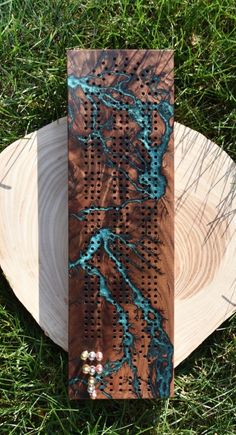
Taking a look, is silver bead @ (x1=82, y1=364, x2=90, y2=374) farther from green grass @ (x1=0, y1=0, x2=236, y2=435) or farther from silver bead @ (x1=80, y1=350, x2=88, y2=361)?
green grass @ (x1=0, y1=0, x2=236, y2=435)

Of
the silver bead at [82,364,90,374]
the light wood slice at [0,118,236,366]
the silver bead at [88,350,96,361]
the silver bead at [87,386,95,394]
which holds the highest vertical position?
the light wood slice at [0,118,236,366]

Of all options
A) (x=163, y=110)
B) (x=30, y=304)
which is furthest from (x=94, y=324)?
(x=163, y=110)

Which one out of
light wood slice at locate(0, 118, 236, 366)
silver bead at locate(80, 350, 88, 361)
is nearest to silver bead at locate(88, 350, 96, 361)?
silver bead at locate(80, 350, 88, 361)

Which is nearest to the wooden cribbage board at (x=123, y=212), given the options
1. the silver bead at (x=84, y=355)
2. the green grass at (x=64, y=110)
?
the silver bead at (x=84, y=355)

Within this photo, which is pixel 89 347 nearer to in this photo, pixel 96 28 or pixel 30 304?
pixel 30 304

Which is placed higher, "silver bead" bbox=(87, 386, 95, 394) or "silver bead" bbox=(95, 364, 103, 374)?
"silver bead" bbox=(95, 364, 103, 374)

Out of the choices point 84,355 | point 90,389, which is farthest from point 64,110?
point 90,389

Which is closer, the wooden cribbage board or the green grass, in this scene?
the wooden cribbage board
